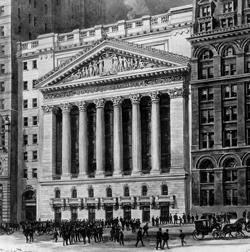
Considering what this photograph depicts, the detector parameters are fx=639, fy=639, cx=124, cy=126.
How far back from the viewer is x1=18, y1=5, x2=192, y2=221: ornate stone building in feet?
286

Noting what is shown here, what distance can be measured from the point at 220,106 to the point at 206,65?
5.85 meters

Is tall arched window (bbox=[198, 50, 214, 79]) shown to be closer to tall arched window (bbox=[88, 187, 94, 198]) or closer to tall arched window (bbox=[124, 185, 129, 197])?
tall arched window (bbox=[124, 185, 129, 197])

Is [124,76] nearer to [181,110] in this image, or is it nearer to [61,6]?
[181,110]

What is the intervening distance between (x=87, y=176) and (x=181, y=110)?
1733cm

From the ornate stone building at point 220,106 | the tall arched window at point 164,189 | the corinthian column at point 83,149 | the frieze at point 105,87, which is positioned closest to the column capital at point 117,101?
the frieze at point 105,87

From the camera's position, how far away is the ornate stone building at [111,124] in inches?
3435

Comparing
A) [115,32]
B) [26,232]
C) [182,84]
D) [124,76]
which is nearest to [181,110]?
[182,84]

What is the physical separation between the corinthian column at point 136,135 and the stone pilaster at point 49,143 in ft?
46.6

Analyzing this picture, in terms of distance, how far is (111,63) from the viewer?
304 feet

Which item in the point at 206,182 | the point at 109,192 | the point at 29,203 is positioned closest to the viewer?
the point at 206,182

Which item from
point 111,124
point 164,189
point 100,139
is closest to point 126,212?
point 164,189

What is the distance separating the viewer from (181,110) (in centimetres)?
8694

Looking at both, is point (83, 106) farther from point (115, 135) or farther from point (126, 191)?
point (126, 191)

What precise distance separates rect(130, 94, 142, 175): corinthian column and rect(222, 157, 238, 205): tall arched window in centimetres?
1300
